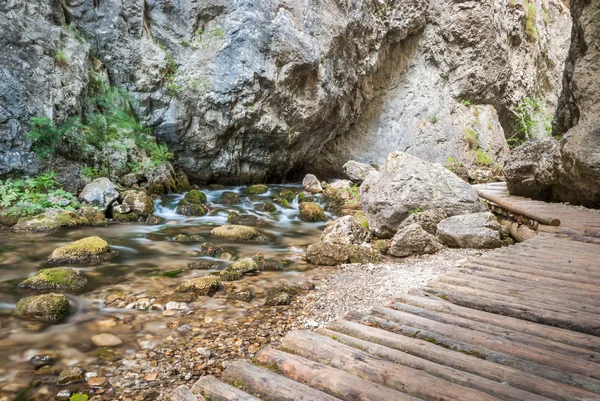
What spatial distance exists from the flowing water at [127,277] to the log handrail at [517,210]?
376 centimetres

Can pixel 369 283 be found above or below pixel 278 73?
below

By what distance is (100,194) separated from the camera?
929cm

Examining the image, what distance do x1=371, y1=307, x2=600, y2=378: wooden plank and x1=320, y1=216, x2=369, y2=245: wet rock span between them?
4.30 metres

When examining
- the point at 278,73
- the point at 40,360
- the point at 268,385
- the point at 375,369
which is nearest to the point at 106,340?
the point at 40,360

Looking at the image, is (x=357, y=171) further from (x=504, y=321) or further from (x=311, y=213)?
(x=504, y=321)

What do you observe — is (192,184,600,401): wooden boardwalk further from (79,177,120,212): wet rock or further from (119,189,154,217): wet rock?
(79,177,120,212): wet rock

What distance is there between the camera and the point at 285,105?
44.9 feet

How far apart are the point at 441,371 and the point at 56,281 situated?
4946mm

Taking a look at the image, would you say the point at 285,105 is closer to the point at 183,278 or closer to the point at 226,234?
the point at 226,234

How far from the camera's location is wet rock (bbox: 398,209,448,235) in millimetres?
7155

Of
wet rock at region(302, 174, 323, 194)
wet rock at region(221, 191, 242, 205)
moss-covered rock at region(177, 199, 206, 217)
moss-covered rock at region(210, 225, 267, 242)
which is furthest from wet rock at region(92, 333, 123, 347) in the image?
wet rock at region(302, 174, 323, 194)

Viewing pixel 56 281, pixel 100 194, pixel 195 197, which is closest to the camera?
pixel 56 281

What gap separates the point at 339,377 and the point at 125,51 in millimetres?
13219

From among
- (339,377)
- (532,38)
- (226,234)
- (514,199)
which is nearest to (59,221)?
(226,234)
